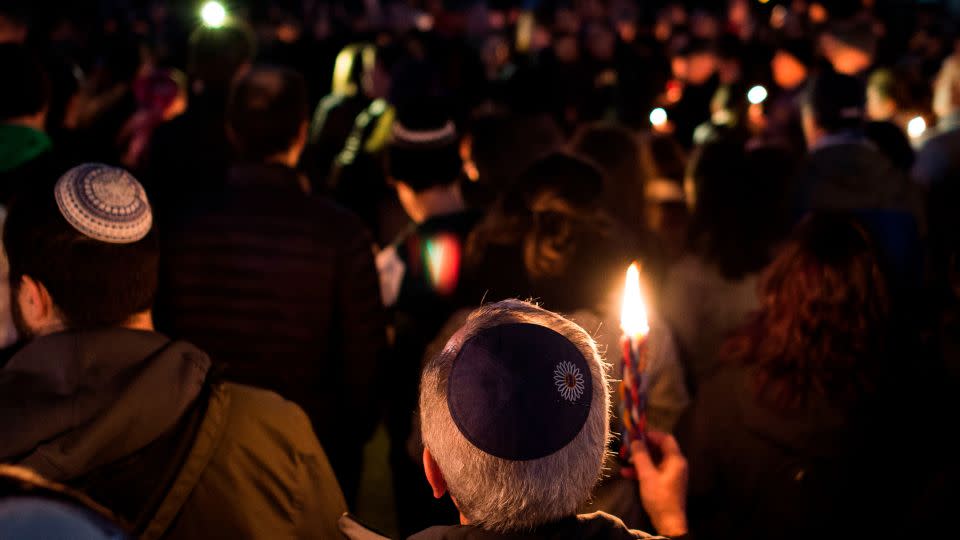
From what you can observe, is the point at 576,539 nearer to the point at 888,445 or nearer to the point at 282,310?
the point at 888,445

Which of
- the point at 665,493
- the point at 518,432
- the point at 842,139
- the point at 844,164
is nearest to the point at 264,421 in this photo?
the point at 518,432

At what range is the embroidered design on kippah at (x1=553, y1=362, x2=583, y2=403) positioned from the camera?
1.50m

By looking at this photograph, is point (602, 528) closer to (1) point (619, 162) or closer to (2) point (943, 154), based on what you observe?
(1) point (619, 162)

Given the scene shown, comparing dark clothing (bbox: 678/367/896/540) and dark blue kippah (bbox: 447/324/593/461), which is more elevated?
dark blue kippah (bbox: 447/324/593/461)

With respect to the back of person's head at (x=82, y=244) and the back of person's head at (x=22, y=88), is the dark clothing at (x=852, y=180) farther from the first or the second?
the back of person's head at (x=22, y=88)

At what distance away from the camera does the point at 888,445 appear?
2531mm

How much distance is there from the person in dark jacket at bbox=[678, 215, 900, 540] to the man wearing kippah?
44.8 inches

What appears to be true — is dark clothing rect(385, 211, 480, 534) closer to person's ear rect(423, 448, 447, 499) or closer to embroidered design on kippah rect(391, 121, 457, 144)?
embroidered design on kippah rect(391, 121, 457, 144)

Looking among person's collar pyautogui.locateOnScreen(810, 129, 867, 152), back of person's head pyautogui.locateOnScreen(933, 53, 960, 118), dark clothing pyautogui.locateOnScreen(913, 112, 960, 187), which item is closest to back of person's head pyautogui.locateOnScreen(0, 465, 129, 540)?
person's collar pyautogui.locateOnScreen(810, 129, 867, 152)

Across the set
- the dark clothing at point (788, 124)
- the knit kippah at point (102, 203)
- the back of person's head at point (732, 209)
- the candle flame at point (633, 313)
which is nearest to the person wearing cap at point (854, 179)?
the back of person's head at point (732, 209)

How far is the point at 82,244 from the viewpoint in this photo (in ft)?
6.76

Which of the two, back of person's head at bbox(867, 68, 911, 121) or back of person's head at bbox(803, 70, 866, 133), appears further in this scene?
back of person's head at bbox(867, 68, 911, 121)

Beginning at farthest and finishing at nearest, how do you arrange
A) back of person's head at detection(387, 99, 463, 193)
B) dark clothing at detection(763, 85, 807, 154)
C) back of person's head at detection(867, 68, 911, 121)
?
dark clothing at detection(763, 85, 807, 154) → back of person's head at detection(867, 68, 911, 121) → back of person's head at detection(387, 99, 463, 193)

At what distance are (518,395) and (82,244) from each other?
47.4 inches
